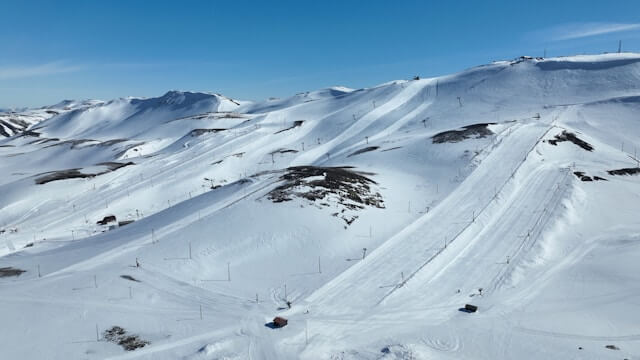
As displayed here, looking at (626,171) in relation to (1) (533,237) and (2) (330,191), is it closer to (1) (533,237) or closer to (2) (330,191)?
(1) (533,237)

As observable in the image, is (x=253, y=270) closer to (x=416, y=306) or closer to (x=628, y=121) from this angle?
(x=416, y=306)

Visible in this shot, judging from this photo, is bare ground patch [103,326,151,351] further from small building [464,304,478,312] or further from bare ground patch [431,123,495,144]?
bare ground patch [431,123,495,144]

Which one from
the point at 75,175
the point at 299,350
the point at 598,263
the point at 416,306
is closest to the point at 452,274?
the point at 416,306

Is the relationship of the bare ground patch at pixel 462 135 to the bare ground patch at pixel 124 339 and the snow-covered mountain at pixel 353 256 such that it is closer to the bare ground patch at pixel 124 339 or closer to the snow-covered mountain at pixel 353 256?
the snow-covered mountain at pixel 353 256

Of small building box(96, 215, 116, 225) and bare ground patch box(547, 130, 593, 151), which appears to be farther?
bare ground patch box(547, 130, 593, 151)

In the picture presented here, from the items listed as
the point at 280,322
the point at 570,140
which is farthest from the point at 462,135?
the point at 280,322

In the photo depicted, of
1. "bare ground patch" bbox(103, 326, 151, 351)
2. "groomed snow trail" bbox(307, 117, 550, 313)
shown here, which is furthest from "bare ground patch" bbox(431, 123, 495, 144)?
"bare ground patch" bbox(103, 326, 151, 351)

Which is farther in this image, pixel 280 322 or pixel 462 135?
pixel 462 135

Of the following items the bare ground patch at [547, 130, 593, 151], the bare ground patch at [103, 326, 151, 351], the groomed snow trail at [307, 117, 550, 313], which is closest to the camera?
the bare ground patch at [103, 326, 151, 351]

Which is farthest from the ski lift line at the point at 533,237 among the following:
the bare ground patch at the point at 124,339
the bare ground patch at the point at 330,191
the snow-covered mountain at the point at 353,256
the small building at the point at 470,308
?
the bare ground patch at the point at 124,339
